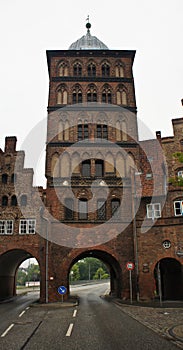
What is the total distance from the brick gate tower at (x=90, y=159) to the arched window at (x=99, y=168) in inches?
3.9

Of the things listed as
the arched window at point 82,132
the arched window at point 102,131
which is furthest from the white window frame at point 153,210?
the arched window at point 82,132

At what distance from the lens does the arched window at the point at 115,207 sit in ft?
96.9

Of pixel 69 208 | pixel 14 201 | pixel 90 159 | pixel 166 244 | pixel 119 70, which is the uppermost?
pixel 119 70

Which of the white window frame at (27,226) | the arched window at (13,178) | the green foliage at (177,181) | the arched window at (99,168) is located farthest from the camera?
the arched window at (99,168)

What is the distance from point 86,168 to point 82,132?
395 cm

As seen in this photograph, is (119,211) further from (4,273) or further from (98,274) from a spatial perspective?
(98,274)

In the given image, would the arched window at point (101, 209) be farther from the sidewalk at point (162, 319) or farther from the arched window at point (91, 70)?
the arched window at point (91, 70)

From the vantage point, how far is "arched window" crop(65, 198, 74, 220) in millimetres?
29516

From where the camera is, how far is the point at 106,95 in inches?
1395

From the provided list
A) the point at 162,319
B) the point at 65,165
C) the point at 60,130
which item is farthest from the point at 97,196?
the point at 162,319

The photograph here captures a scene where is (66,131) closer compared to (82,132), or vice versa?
(66,131)

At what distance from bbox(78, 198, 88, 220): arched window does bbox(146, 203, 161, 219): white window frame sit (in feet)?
18.2

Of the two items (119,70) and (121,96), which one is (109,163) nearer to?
(121,96)

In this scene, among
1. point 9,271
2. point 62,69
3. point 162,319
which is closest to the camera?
point 162,319
